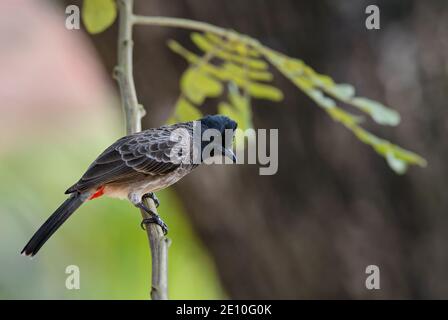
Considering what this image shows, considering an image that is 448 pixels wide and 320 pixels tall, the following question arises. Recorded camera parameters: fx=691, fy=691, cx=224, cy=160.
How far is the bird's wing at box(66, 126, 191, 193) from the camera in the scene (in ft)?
7.16

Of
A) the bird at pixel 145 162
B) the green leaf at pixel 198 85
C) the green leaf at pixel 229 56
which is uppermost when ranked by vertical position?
the green leaf at pixel 229 56

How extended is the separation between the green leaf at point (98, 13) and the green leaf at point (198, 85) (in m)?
0.40

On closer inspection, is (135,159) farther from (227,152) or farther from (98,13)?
(98,13)

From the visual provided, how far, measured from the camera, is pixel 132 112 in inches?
83.3

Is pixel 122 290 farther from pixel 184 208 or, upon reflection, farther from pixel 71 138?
pixel 71 138

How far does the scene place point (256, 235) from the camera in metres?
3.81

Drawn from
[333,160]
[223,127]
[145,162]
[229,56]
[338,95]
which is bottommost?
[145,162]

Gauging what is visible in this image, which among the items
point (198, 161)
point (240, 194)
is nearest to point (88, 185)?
point (198, 161)

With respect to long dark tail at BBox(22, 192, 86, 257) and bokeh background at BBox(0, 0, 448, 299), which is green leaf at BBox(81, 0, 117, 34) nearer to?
long dark tail at BBox(22, 192, 86, 257)

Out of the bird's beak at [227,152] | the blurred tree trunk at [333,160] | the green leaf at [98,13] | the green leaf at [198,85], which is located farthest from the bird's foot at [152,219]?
the blurred tree trunk at [333,160]

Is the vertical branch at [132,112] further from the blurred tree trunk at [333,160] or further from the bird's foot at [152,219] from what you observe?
the blurred tree trunk at [333,160]

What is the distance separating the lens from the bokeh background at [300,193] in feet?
11.6

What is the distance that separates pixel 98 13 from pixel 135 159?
1.76ft

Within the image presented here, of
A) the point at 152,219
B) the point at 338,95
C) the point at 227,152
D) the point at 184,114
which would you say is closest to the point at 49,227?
the point at 152,219
